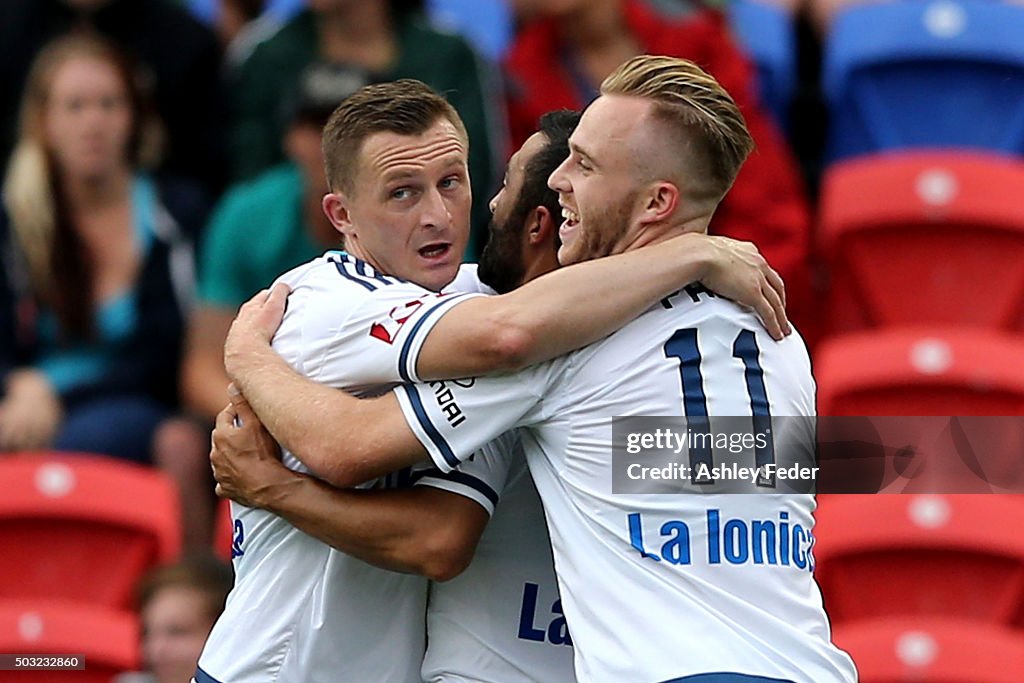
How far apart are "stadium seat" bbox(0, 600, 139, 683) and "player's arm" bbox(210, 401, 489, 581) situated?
6.38 ft

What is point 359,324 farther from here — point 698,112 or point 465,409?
point 698,112

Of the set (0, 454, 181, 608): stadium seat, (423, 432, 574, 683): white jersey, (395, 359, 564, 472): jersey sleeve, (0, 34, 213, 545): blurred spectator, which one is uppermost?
(0, 34, 213, 545): blurred spectator

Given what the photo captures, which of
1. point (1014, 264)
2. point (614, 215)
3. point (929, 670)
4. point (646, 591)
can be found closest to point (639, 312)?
point (614, 215)

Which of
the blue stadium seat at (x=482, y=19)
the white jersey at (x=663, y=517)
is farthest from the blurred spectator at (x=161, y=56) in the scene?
the white jersey at (x=663, y=517)

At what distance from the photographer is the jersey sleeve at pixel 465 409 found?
3.91m

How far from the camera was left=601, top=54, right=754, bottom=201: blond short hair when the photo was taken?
3.92 meters

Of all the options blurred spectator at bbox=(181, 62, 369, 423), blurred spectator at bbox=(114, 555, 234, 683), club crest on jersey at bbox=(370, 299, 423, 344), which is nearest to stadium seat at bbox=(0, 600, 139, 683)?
blurred spectator at bbox=(114, 555, 234, 683)

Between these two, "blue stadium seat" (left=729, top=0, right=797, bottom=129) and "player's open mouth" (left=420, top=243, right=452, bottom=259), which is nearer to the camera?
"player's open mouth" (left=420, top=243, right=452, bottom=259)

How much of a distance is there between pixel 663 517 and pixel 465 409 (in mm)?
414

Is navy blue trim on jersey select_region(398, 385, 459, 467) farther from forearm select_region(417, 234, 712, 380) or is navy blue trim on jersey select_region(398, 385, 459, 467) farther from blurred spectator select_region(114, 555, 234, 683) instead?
blurred spectator select_region(114, 555, 234, 683)

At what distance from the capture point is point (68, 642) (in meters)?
5.90

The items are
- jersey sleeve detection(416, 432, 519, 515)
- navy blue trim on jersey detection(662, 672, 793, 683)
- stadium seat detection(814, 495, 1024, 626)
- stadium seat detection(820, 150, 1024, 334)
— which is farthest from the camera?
stadium seat detection(820, 150, 1024, 334)

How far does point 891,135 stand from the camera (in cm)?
744

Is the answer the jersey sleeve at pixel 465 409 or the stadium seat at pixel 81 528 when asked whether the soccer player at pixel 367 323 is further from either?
the stadium seat at pixel 81 528
